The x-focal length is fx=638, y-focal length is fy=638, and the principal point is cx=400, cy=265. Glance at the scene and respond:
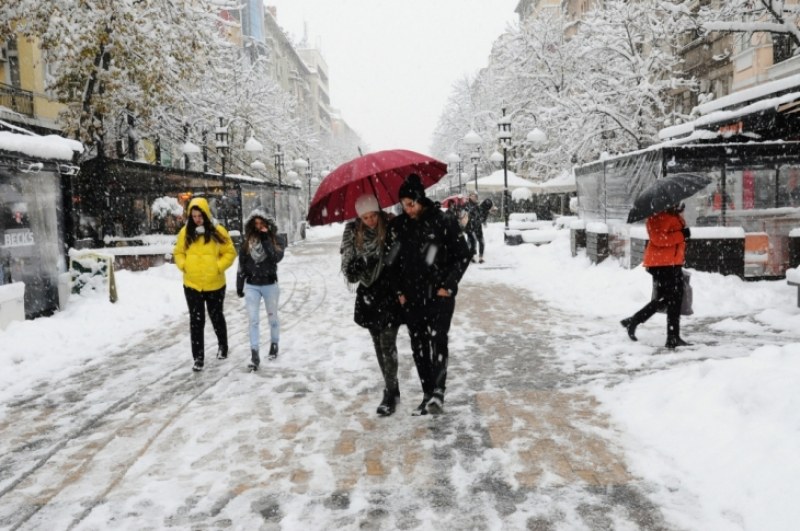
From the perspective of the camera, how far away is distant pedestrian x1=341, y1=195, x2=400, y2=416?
4895 millimetres

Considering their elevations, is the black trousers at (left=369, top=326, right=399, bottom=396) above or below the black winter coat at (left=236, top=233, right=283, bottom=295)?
below

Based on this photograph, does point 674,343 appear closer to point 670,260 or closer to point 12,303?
point 670,260

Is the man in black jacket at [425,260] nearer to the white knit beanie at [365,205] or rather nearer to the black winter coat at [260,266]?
the white knit beanie at [365,205]

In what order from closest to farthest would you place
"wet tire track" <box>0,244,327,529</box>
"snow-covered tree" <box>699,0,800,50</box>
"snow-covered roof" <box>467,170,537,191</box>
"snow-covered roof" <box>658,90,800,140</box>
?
"wet tire track" <box>0,244,327,529</box>, "snow-covered roof" <box>658,90,800,140</box>, "snow-covered tree" <box>699,0,800,50</box>, "snow-covered roof" <box>467,170,537,191</box>

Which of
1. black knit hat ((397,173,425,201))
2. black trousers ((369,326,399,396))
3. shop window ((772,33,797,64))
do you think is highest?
shop window ((772,33,797,64))

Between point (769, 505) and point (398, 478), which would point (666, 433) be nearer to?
point (769, 505)

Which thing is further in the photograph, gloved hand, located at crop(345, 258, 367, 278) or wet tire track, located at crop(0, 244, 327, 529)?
gloved hand, located at crop(345, 258, 367, 278)

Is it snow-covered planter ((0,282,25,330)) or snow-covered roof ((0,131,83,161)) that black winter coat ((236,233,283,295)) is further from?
snow-covered roof ((0,131,83,161))

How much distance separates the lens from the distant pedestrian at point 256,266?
700 centimetres

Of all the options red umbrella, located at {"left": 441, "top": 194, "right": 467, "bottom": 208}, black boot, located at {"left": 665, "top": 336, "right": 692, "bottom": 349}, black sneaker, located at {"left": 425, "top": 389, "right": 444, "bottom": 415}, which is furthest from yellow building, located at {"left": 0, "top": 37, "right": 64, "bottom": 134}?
black boot, located at {"left": 665, "top": 336, "right": 692, "bottom": 349}

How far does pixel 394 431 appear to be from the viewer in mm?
4918

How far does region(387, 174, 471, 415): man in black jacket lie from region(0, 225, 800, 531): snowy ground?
35.5 inches

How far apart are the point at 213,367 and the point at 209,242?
1406mm

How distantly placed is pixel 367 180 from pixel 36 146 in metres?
7.34
